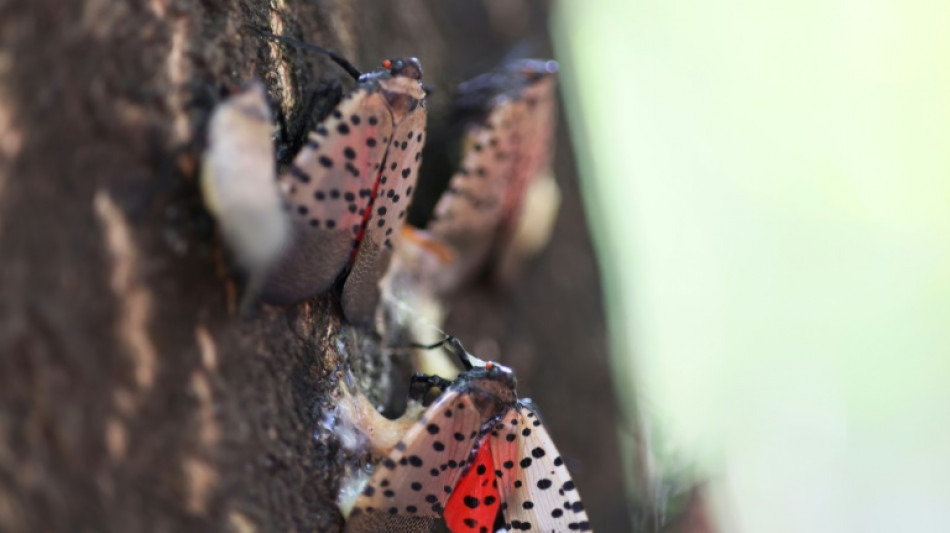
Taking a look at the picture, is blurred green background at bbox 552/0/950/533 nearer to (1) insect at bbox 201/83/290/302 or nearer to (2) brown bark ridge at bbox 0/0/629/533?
(2) brown bark ridge at bbox 0/0/629/533

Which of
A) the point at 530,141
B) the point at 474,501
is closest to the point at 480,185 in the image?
the point at 530,141

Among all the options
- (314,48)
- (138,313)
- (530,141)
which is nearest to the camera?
(138,313)

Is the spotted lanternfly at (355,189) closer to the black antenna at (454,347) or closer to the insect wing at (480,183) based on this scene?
the black antenna at (454,347)

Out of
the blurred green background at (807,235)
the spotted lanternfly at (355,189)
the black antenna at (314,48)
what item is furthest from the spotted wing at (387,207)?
the blurred green background at (807,235)

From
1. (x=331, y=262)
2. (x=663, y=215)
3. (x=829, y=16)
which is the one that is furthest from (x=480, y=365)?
(x=829, y=16)

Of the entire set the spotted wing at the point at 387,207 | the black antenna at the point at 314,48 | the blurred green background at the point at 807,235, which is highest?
the black antenna at the point at 314,48

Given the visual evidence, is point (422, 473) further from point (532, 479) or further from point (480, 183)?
point (480, 183)

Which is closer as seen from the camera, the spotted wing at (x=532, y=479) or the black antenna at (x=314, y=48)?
the black antenna at (x=314, y=48)
